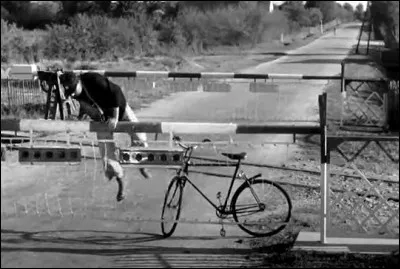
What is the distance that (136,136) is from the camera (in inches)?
259

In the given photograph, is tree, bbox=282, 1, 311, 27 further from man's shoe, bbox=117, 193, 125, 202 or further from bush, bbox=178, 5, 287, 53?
man's shoe, bbox=117, 193, 125, 202

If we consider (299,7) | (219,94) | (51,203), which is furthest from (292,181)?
(299,7)

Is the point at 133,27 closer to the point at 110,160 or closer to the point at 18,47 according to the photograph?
the point at 18,47

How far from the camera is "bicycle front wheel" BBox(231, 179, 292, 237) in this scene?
6043 mm

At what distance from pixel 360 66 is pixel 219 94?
41.8 ft

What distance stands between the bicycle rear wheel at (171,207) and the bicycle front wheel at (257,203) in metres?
0.53

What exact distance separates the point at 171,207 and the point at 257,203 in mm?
831

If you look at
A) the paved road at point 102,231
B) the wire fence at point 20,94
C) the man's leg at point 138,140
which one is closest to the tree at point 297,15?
the wire fence at point 20,94

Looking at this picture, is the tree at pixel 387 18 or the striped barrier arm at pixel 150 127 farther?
the tree at pixel 387 18

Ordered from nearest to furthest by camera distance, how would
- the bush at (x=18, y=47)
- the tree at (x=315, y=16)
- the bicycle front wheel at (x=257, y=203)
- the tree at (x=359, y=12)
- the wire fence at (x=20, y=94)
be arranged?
the bicycle front wheel at (x=257, y=203)
the wire fence at (x=20, y=94)
the bush at (x=18, y=47)
the tree at (x=315, y=16)
the tree at (x=359, y=12)

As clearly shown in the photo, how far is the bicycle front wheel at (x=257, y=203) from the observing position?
238 inches

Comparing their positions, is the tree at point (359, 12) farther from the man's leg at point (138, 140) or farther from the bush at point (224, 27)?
the man's leg at point (138, 140)

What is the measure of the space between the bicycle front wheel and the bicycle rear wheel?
0.53 meters

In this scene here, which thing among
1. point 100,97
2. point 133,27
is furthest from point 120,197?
point 133,27
